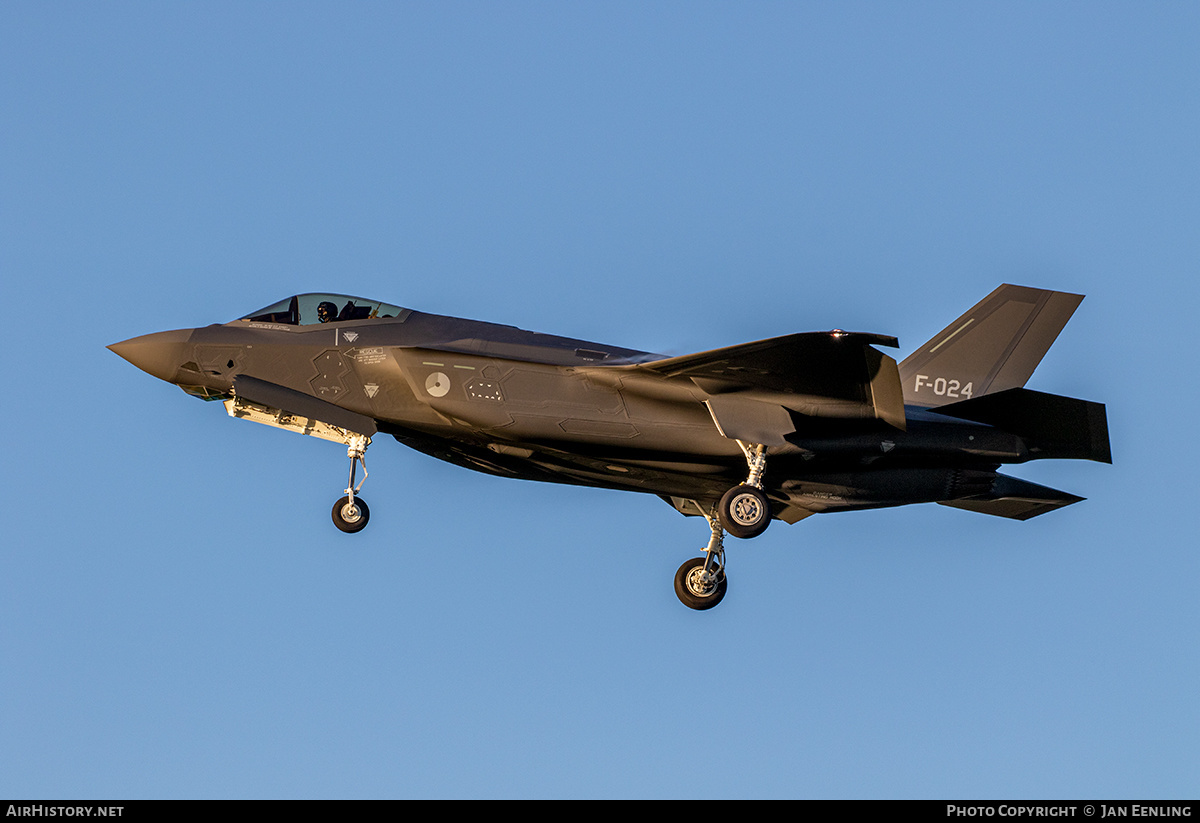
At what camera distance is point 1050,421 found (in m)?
23.8

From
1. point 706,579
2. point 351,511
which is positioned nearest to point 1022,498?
point 706,579

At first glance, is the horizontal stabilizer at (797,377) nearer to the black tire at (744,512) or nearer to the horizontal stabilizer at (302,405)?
the black tire at (744,512)

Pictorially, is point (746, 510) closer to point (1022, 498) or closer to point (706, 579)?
point (706, 579)

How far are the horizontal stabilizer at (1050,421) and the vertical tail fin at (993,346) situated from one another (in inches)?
9.8

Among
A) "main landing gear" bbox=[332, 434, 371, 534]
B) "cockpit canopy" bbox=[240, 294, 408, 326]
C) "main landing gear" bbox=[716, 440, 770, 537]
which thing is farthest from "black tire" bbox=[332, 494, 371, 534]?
"main landing gear" bbox=[716, 440, 770, 537]

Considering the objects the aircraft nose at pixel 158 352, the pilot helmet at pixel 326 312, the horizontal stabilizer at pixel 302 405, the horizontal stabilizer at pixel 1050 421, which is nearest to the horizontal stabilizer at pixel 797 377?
the horizontal stabilizer at pixel 1050 421

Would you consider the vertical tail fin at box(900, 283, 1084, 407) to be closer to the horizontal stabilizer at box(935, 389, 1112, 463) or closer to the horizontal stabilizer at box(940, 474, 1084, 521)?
the horizontal stabilizer at box(935, 389, 1112, 463)

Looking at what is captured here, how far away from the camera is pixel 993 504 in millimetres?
26938

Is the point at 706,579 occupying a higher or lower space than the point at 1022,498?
lower

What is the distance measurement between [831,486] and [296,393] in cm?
910

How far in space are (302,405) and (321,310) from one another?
1.91 metres

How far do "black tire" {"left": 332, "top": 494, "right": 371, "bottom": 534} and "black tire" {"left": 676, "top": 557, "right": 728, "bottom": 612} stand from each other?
20.3ft

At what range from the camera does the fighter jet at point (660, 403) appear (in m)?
22.9
